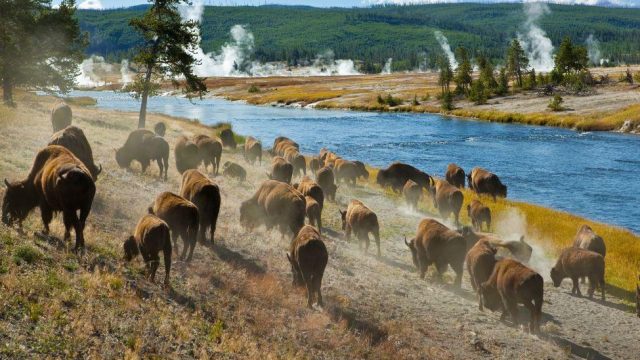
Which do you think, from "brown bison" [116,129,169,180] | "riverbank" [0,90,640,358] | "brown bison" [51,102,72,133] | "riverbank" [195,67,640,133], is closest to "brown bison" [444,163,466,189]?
"riverbank" [0,90,640,358]

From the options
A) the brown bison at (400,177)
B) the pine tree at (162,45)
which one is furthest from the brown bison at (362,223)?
the pine tree at (162,45)

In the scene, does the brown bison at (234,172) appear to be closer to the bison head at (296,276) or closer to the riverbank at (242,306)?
the riverbank at (242,306)

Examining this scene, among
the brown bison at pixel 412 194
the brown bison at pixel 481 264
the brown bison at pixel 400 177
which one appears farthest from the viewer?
the brown bison at pixel 400 177

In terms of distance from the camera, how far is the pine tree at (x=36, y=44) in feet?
125

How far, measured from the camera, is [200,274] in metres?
11.7

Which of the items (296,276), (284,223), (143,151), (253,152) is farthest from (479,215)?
(253,152)

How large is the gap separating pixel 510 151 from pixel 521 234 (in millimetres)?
28933

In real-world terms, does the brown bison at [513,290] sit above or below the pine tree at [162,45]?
below

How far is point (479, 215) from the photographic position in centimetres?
2250

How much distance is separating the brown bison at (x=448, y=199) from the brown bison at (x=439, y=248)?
8271 mm

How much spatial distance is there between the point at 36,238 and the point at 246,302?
4.21 metres

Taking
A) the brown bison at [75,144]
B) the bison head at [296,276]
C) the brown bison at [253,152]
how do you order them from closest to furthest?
1. the bison head at [296,276]
2. the brown bison at [75,144]
3. the brown bison at [253,152]

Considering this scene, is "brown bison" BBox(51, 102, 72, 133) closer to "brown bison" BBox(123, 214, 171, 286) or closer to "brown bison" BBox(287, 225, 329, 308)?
"brown bison" BBox(123, 214, 171, 286)

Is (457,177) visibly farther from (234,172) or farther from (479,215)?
(234,172)
